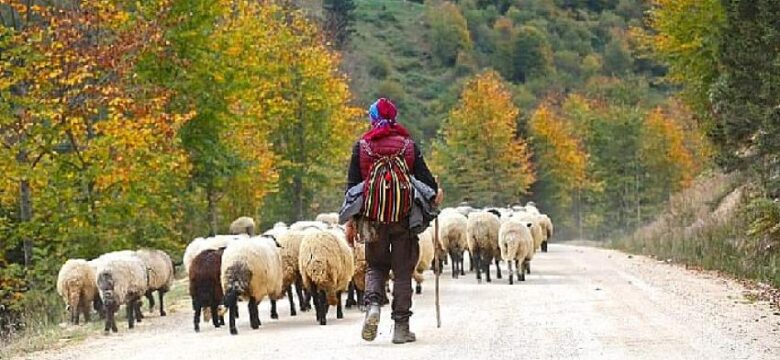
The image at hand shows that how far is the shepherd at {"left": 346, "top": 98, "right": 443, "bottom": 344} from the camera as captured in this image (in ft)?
33.6

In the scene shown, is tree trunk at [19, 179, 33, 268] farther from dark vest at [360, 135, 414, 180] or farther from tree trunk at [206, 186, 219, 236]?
dark vest at [360, 135, 414, 180]

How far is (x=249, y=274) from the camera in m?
13.2

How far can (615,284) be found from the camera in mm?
18250

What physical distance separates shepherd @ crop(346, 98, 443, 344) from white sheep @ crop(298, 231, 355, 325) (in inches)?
113

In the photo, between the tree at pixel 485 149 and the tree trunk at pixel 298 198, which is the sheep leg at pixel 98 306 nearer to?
the tree trunk at pixel 298 198

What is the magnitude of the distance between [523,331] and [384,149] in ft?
8.23

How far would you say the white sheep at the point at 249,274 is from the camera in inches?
515

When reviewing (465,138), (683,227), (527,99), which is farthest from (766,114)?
(527,99)

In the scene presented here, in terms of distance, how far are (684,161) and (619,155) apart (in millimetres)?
5709

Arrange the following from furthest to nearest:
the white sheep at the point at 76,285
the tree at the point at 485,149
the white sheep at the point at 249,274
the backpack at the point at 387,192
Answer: the tree at the point at 485,149 < the white sheep at the point at 76,285 < the white sheep at the point at 249,274 < the backpack at the point at 387,192

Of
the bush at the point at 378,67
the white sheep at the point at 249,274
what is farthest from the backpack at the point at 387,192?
the bush at the point at 378,67

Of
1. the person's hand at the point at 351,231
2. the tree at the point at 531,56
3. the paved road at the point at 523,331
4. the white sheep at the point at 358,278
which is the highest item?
the tree at the point at 531,56

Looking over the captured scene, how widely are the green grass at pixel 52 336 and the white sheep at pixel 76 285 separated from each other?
1.12ft

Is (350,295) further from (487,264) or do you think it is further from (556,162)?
(556,162)
